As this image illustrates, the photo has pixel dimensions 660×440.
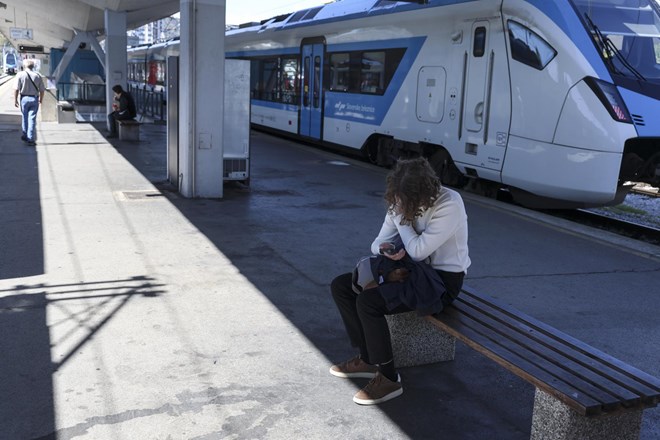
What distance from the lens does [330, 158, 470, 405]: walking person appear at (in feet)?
11.3

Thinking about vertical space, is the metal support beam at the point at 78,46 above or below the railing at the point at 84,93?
above

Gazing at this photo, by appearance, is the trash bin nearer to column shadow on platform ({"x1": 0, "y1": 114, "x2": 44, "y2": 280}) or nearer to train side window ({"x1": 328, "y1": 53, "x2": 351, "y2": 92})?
column shadow on platform ({"x1": 0, "y1": 114, "x2": 44, "y2": 280})

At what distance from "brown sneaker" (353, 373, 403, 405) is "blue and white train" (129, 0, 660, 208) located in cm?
509

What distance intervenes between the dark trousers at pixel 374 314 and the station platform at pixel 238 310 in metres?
0.27

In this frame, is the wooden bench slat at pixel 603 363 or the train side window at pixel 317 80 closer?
the wooden bench slat at pixel 603 363

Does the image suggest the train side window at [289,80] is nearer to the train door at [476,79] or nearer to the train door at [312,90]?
the train door at [312,90]

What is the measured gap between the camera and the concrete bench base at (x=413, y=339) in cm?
400

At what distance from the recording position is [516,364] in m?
2.99

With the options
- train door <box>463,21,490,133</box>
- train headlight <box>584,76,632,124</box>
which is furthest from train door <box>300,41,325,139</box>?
train headlight <box>584,76,632,124</box>

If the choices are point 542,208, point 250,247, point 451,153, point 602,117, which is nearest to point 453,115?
point 451,153

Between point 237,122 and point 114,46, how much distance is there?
32.2ft

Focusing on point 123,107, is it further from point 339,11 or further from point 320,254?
point 320,254

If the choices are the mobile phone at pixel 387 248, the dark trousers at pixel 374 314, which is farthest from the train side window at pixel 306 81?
the mobile phone at pixel 387 248

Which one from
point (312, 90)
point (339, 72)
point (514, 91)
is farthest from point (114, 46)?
point (514, 91)
